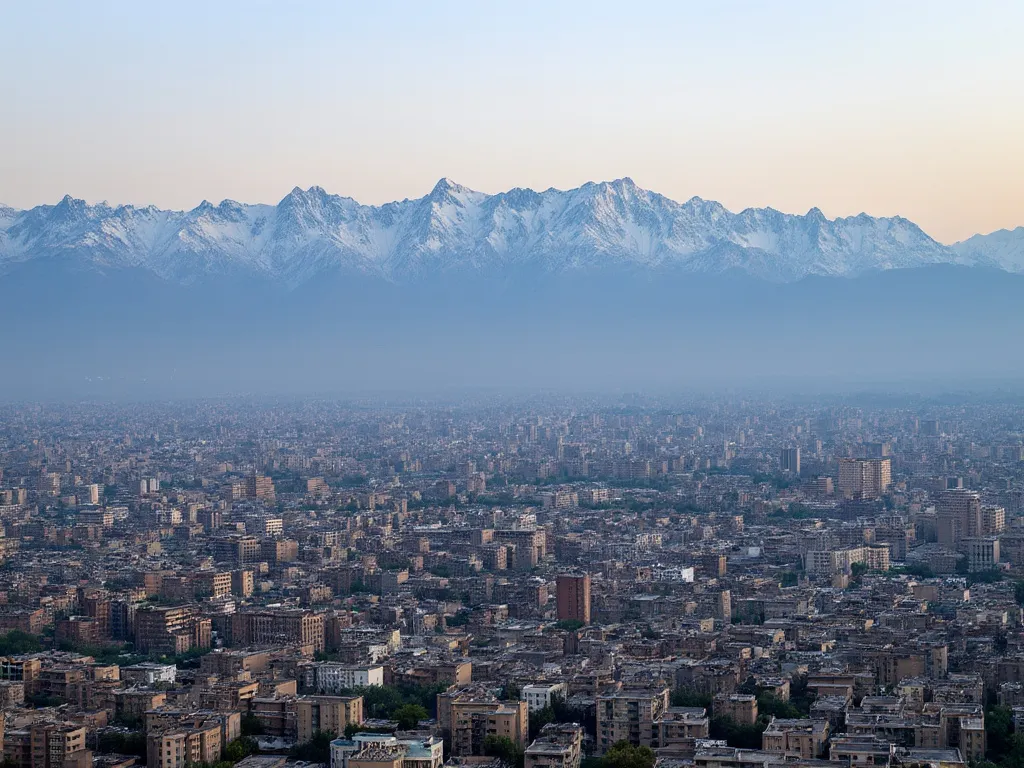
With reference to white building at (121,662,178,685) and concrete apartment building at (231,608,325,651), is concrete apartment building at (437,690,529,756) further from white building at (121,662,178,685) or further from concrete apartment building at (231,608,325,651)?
concrete apartment building at (231,608,325,651)

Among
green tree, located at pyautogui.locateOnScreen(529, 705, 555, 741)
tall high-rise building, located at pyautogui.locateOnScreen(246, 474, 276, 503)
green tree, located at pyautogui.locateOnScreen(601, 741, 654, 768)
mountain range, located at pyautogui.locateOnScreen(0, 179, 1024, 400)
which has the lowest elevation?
green tree, located at pyautogui.locateOnScreen(529, 705, 555, 741)

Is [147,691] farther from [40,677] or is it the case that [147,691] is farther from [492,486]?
[492,486]

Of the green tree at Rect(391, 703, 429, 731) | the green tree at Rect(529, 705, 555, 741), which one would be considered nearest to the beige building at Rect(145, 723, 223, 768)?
the green tree at Rect(391, 703, 429, 731)

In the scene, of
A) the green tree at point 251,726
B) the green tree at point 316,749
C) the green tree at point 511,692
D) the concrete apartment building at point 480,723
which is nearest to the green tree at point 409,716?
the concrete apartment building at point 480,723

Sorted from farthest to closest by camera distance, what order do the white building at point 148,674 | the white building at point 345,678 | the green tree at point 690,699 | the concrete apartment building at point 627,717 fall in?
the white building at point 148,674 → the white building at point 345,678 → the green tree at point 690,699 → the concrete apartment building at point 627,717

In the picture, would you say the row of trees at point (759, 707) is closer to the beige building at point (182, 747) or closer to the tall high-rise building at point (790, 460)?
the beige building at point (182, 747)

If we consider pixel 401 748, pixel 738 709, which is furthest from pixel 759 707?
pixel 401 748

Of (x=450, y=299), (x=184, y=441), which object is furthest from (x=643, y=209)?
(x=184, y=441)
